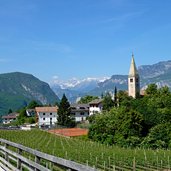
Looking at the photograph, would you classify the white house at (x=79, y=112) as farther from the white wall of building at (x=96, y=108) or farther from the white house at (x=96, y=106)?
the white wall of building at (x=96, y=108)

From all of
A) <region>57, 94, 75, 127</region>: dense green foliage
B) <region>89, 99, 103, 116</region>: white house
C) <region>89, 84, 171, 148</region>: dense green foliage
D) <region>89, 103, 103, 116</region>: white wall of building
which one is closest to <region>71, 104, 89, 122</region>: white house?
<region>89, 99, 103, 116</region>: white house

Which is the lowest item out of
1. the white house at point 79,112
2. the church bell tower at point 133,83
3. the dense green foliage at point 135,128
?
the dense green foliage at point 135,128

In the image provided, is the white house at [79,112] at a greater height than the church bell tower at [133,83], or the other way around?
the church bell tower at [133,83]

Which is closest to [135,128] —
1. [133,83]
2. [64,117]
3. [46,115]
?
[64,117]

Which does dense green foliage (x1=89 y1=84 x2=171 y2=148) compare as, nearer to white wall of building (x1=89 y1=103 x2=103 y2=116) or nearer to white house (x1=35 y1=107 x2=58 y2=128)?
white wall of building (x1=89 y1=103 x2=103 y2=116)

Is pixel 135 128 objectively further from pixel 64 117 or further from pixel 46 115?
pixel 46 115

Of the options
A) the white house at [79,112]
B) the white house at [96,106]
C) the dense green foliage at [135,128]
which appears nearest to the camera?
the dense green foliage at [135,128]

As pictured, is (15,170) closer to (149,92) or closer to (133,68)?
(149,92)

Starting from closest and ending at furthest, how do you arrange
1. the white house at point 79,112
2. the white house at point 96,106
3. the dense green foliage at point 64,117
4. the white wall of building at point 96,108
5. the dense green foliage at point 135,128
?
1. the dense green foliage at point 135,128
2. the dense green foliage at point 64,117
3. the white wall of building at point 96,108
4. the white house at point 96,106
5. the white house at point 79,112

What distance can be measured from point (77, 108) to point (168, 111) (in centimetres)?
6573

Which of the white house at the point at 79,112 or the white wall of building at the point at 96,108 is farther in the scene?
the white house at the point at 79,112

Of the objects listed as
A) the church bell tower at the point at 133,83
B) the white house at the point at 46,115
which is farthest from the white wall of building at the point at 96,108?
the white house at the point at 46,115

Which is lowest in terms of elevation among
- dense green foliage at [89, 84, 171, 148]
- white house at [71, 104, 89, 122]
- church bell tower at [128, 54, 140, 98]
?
dense green foliage at [89, 84, 171, 148]

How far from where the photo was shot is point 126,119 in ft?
225
